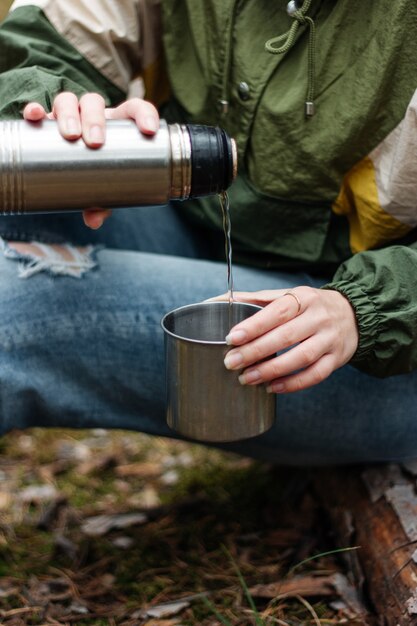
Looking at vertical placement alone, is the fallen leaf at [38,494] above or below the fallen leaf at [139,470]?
above

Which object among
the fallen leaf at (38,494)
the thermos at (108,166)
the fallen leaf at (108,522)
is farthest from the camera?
the fallen leaf at (38,494)

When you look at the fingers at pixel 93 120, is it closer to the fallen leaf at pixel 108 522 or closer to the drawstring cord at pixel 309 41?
the drawstring cord at pixel 309 41

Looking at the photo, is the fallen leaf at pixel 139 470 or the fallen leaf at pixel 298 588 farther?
the fallen leaf at pixel 139 470

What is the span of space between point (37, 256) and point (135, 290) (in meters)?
0.21

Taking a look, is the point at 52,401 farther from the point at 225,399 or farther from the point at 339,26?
the point at 339,26

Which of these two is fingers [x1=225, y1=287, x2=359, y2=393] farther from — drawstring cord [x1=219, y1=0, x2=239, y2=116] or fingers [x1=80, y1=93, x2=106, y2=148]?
drawstring cord [x1=219, y1=0, x2=239, y2=116]

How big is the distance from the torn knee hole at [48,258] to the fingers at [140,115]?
0.36 m

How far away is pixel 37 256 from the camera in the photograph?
5.46ft

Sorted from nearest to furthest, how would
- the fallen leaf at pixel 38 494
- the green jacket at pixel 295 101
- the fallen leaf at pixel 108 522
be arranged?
the green jacket at pixel 295 101 < the fallen leaf at pixel 108 522 < the fallen leaf at pixel 38 494

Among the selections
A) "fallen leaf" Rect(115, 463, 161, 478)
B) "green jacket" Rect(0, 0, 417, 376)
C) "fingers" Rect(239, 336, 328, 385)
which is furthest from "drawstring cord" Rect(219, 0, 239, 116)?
"fallen leaf" Rect(115, 463, 161, 478)

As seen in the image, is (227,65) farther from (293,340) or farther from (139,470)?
(139,470)

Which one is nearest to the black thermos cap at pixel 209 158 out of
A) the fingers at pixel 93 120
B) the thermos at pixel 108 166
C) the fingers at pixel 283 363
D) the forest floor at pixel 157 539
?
the thermos at pixel 108 166

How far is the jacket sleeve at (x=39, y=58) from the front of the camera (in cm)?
157

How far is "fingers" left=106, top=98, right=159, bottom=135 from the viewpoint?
1.27 meters
